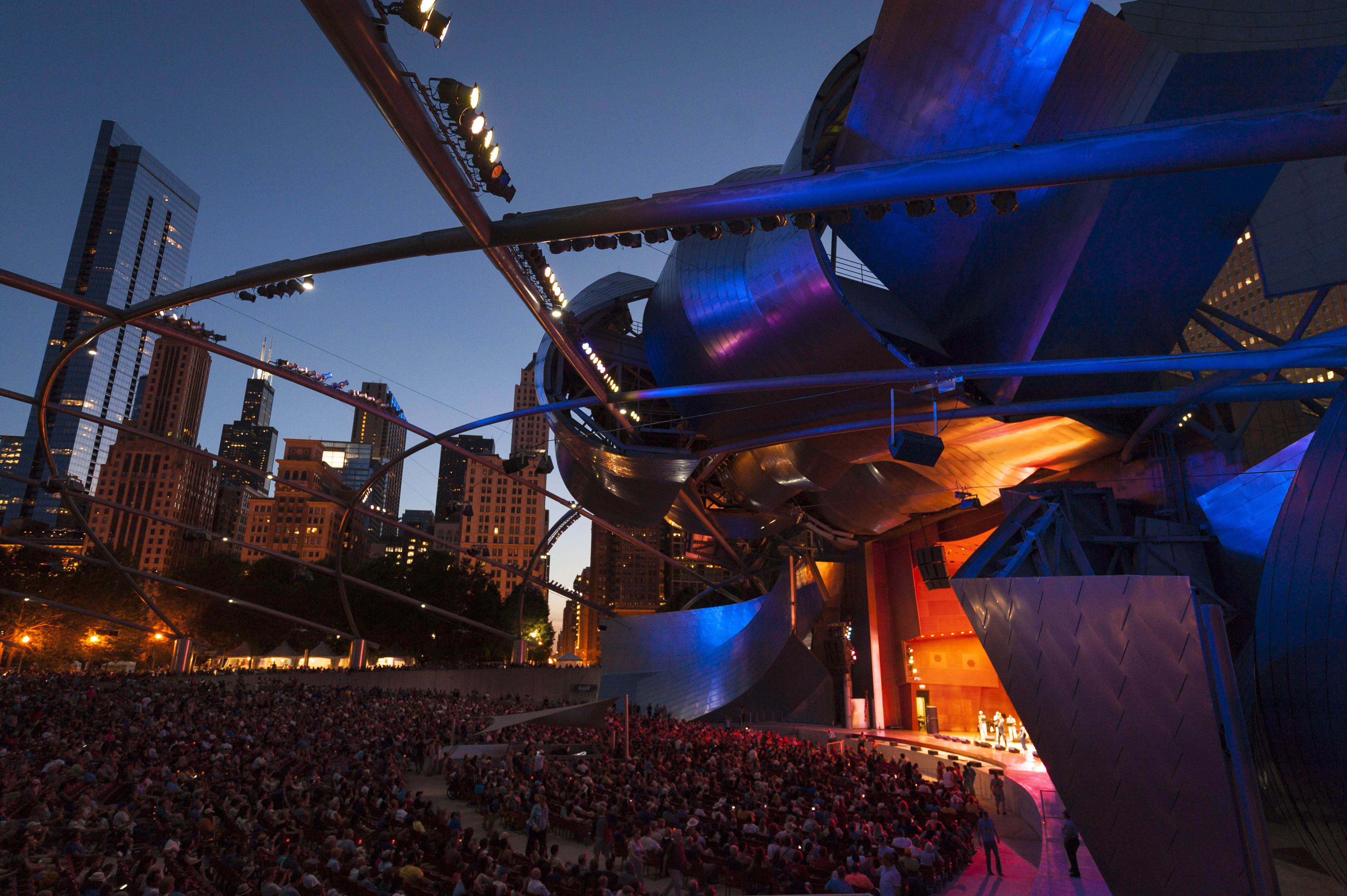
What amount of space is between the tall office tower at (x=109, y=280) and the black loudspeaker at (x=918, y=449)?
608 feet

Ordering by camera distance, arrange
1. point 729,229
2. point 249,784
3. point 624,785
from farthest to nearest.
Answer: point 624,785
point 249,784
point 729,229

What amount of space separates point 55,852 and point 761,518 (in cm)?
3373

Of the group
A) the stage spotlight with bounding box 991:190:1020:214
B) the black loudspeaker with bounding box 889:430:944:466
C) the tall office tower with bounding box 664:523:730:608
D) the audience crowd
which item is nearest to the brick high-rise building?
the tall office tower with bounding box 664:523:730:608

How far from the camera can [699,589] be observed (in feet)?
331

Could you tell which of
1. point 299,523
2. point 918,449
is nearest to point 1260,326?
point 918,449

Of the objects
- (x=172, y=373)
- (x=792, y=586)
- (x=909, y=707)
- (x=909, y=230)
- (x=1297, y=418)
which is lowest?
(x=909, y=707)

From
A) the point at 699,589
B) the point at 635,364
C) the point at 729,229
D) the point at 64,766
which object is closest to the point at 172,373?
the point at 699,589

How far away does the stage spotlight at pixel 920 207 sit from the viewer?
9.12 m

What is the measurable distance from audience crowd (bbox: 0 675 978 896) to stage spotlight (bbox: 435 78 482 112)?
9181 millimetres

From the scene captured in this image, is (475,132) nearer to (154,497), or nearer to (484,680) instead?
(484,680)

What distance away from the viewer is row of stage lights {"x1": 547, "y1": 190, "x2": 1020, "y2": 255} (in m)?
8.84

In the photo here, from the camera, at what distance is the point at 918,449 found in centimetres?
1731

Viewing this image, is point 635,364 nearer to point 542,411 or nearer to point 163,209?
point 542,411

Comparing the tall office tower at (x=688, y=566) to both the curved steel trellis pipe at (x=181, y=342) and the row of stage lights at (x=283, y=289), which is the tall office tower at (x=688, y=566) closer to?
the curved steel trellis pipe at (x=181, y=342)
